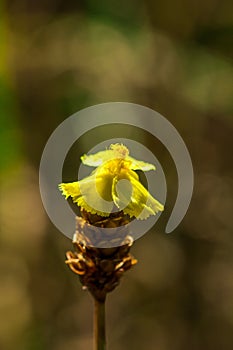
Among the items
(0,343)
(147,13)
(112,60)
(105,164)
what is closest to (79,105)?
(112,60)

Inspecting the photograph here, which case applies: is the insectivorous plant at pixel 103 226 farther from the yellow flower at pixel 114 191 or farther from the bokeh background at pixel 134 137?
the bokeh background at pixel 134 137

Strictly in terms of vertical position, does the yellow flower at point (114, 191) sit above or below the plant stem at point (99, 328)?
above

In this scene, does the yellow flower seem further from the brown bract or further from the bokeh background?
the bokeh background

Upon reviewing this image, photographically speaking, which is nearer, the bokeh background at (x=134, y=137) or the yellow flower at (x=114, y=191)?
the yellow flower at (x=114, y=191)

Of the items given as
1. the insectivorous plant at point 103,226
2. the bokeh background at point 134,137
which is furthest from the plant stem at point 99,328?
the bokeh background at point 134,137

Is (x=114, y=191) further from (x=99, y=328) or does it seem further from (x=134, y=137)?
(x=134, y=137)

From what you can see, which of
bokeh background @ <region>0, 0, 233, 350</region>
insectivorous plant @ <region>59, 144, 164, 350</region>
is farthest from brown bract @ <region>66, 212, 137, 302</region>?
bokeh background @ <region>0, 0, 233, 350</region>
